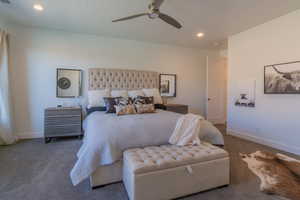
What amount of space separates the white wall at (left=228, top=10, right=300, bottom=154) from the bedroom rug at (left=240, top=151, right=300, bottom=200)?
66cm

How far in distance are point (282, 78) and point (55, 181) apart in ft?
14.4

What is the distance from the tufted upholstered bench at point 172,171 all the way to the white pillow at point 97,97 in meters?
2.17

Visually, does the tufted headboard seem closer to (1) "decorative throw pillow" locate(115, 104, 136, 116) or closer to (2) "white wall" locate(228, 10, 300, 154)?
(1) "decorative throw pillow" locate(115, 104, 136, 116)

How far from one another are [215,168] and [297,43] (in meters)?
2.99

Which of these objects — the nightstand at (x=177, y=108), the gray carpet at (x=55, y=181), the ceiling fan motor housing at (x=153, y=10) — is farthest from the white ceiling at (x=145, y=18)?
the gray carpet at (x=55, y=181)

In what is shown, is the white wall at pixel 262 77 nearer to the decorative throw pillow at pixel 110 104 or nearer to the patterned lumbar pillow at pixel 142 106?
the patterned lumbar pillow at pixel 142 106

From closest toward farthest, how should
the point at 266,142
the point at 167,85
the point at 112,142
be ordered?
the point at 112,142 < the point at 266,142 < the point at 167,85

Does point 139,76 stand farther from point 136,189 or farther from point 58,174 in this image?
point 136,189

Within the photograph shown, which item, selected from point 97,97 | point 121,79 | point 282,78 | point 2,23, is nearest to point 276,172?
point 282,78

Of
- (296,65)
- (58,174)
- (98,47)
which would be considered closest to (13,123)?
(58,174)

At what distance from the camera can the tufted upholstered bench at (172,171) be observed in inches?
60.7

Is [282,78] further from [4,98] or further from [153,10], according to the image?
[4,98]

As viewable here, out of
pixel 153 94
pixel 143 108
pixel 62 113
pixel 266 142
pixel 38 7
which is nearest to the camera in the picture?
pixel 38 7

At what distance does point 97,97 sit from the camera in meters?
3.80
